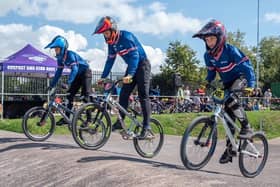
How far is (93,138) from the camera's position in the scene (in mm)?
7176

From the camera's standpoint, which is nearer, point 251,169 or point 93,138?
point 251,169

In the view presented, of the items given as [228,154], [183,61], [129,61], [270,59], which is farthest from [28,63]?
[270,59]

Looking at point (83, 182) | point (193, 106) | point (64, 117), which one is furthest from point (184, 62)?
point (83, 182)

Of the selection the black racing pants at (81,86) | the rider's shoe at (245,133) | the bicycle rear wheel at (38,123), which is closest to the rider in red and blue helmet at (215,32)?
the rider's shoe at (245,133)

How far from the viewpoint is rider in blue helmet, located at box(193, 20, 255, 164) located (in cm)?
580

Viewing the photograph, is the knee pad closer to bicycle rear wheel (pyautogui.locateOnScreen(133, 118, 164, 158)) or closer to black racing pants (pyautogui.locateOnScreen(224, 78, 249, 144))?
black racing pants (pyautogui.locateOnScreen(224, 78, 249, 144))

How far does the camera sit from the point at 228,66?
600cm

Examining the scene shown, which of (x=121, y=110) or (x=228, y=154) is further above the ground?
(x=121, y=110)

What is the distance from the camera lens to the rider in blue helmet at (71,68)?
27.5ft

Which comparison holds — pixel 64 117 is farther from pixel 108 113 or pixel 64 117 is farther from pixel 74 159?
pixel 74 159

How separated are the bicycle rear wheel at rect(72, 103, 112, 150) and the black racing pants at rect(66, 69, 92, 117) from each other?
1606 mm

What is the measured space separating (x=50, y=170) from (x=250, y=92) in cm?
277

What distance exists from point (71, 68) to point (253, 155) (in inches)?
149

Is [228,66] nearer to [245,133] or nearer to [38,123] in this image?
[245,133]
